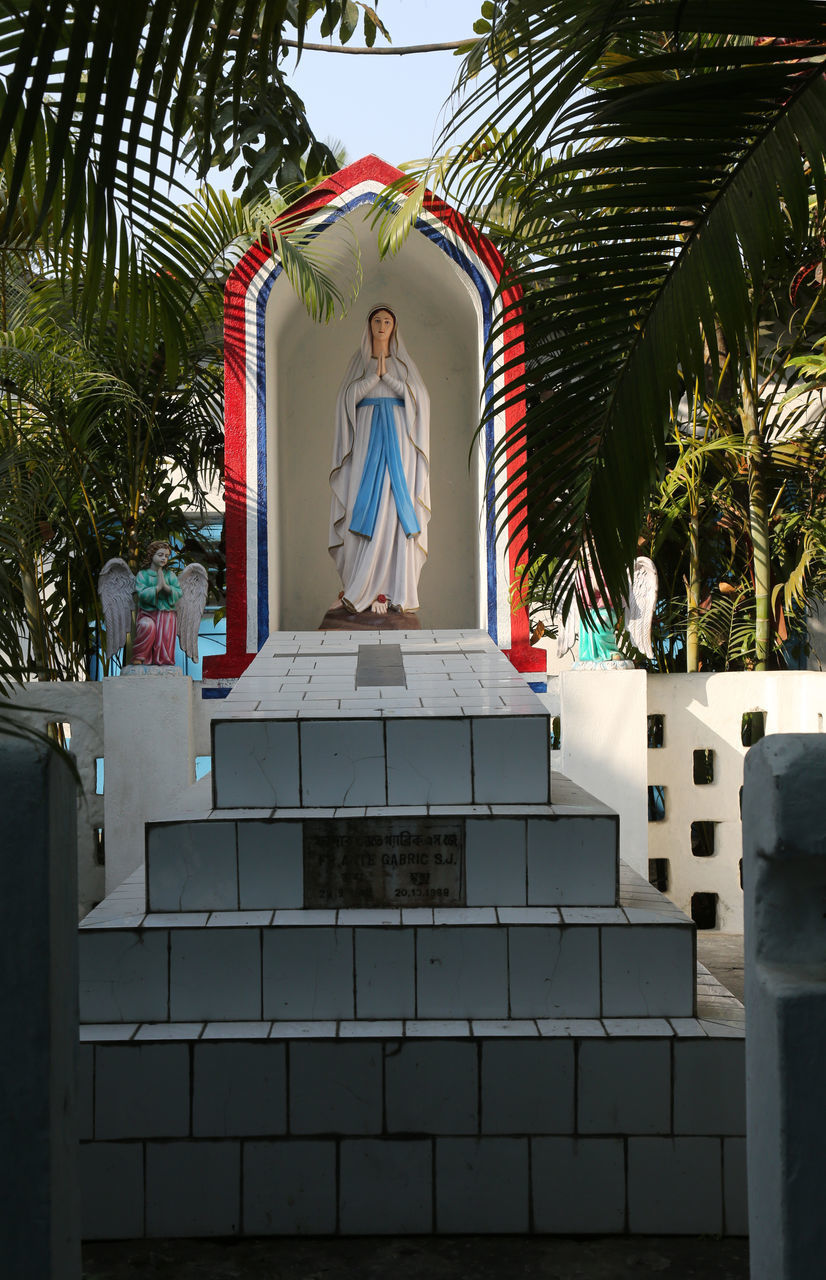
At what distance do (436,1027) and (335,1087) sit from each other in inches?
13.1

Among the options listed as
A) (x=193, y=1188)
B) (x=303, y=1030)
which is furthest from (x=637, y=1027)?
(x=193, y=1188)

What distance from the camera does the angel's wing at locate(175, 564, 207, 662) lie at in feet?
23.7

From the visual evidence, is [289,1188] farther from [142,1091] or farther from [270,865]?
[270,865]

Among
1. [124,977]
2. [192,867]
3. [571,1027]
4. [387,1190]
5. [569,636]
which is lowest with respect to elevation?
[387,1190]

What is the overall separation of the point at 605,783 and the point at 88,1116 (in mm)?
4158

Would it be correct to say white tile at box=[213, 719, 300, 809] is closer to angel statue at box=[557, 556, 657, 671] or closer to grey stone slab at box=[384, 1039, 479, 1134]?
grey stone slab at box=[384, 1039, 479, 1134]

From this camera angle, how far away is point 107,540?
28.2 ft

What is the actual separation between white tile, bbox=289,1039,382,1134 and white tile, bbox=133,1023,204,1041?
11.7 inches

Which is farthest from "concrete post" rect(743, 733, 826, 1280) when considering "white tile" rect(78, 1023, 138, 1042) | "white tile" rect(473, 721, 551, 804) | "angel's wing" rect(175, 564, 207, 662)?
"angel's wing" rect(175, 564, 207, 662)

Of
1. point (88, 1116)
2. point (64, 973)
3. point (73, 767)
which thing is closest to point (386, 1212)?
point (88, 1116)

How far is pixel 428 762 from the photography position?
14.0 ft

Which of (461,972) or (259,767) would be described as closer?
(461,972)

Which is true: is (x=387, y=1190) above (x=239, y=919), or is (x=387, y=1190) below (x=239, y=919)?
below

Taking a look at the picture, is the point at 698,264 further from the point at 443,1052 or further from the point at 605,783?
the point at 605,783
